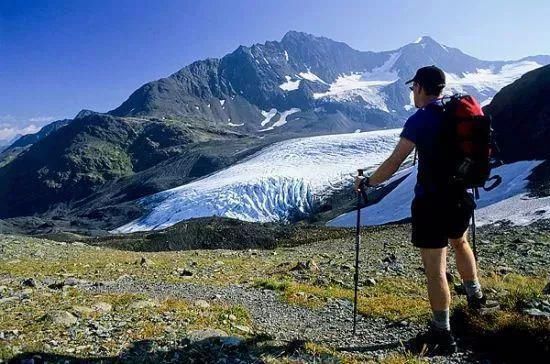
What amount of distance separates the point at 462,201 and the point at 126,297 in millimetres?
6826

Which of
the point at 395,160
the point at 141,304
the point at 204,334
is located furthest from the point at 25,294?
the point at 395,160

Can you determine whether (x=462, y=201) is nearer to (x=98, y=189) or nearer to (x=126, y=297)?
(x=126, y=297)

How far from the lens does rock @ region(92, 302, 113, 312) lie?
8.33m

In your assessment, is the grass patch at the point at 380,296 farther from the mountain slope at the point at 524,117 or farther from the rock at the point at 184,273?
the mountain slope at the point at 524,117

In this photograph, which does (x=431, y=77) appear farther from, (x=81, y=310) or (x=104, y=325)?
(x=81, y=310)

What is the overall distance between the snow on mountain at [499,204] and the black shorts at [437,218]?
1121 inches

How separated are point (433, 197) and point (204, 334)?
12.4 feet

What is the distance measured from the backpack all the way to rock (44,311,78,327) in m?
6.13

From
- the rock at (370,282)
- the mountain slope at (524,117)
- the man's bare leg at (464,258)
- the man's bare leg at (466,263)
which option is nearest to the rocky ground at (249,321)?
the rock at (370,282)

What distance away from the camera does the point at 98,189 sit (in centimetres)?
17762

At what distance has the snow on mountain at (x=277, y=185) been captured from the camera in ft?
257

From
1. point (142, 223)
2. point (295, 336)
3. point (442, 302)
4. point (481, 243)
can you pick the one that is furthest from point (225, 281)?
point (142, 223)

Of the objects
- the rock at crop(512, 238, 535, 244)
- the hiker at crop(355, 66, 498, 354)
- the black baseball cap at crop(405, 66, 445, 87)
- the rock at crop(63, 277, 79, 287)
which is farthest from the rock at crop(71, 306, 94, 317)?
the rock at crop(512, 238, 535, 244)

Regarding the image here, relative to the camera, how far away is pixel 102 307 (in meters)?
8.53
